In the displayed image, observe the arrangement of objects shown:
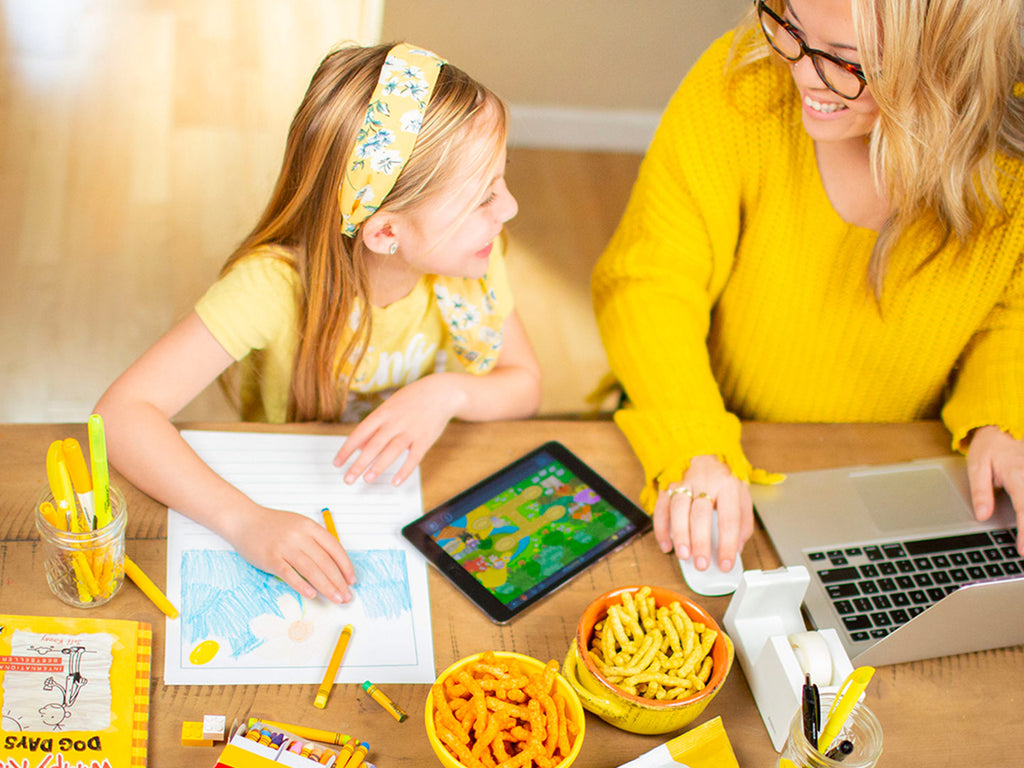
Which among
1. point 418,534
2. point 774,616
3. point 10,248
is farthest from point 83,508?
point 10,248

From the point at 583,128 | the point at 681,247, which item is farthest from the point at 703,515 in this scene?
the point at 583,128

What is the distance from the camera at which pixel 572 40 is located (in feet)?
9.61

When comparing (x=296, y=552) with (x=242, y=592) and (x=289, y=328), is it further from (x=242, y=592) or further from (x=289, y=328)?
(x=289, y=328)

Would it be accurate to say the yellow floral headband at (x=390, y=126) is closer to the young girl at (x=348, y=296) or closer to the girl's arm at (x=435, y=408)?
the young girl at (x=348, y=296)

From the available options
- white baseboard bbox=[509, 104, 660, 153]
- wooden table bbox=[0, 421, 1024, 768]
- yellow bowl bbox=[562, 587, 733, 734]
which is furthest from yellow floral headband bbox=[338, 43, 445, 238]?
white baseboard bbox=[509, 104, 660, 153]

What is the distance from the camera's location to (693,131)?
4.26ft

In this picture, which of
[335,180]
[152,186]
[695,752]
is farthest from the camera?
[152,186]

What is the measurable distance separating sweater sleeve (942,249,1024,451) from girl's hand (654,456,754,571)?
1.03 ft

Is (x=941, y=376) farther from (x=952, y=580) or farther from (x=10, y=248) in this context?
(x=10, y=248)

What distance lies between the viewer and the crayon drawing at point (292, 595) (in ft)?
2.99

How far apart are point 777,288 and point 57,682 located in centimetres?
94

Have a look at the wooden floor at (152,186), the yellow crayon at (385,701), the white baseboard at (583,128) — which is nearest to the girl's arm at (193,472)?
the yellow crayon at (385,701)

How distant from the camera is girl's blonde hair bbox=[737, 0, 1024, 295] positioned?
1.00m

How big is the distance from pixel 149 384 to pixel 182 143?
6.38 ft
